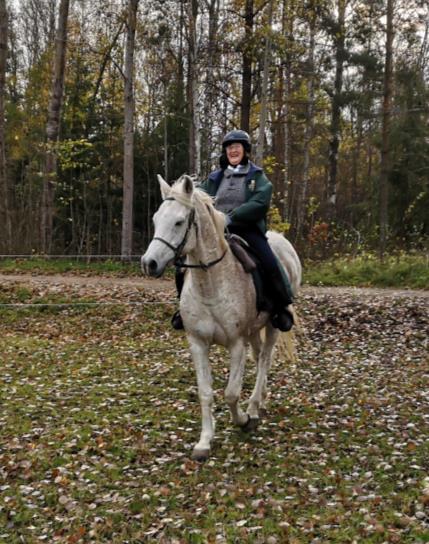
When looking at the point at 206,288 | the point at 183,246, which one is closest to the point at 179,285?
the point at 206,288

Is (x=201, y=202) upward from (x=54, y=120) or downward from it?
downward

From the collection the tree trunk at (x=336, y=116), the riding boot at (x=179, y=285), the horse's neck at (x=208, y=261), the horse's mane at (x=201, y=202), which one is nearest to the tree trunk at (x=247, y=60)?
the tree trunk at (x=336, y=116)

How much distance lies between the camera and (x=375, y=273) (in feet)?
55.7

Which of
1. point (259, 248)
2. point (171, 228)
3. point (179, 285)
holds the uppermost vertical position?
point (171, 228)

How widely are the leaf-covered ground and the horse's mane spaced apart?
2205mm

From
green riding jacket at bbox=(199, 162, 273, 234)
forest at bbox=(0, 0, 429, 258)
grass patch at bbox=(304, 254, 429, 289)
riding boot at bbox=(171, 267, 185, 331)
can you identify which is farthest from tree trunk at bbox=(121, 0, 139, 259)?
green riding jacket at bbox=(199, 162, 273, 234)

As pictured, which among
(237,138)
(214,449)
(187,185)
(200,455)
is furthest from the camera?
(237,138)

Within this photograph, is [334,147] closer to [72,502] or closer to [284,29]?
[284,29]

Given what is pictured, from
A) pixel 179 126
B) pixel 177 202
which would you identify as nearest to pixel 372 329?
pixel 177 202

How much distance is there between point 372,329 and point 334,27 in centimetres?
1687

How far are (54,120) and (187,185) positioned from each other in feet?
52.6

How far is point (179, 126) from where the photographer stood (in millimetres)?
26375

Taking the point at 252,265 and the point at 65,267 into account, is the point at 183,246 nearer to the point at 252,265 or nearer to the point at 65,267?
the point at 252,265

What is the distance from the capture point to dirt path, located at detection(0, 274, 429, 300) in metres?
15.0
